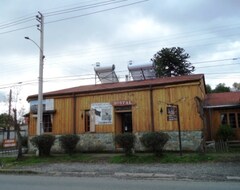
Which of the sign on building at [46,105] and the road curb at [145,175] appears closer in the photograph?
the road curb at [145,175]

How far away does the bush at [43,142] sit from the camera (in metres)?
19.5

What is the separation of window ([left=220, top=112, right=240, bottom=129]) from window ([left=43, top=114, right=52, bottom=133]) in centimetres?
1273

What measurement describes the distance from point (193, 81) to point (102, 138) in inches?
293

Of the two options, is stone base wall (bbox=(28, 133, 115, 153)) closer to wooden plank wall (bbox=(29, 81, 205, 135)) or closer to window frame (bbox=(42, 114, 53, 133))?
wooden plank wall (bbox=(29, 81, 205, 135))

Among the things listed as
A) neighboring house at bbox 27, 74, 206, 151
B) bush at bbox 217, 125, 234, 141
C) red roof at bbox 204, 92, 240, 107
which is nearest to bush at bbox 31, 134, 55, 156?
neighboring house at bbox 27, 74, 206, 151

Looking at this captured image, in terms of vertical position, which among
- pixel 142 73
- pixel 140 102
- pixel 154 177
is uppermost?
pixel 142 73

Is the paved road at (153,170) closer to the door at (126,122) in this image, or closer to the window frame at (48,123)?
the door at (126,122)

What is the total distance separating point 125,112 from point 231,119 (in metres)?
7.46

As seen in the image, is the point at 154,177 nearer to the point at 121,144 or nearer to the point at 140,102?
the point at 121,144

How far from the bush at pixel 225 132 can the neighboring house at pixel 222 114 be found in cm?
80

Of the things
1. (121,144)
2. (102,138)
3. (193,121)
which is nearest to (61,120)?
(102,138)

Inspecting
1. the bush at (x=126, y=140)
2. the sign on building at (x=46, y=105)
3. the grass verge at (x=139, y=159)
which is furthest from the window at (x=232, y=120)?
the sign on building at (x=46, y=105)

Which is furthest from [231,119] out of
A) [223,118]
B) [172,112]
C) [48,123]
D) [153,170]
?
[48,123]

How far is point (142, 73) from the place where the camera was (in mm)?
26766
